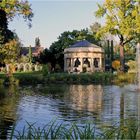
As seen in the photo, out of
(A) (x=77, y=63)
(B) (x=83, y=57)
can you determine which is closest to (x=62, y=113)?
(B) (x=83, y=57)

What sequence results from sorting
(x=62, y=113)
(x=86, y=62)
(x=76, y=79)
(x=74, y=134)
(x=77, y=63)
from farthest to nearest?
(x=77, y=63), (x=86, y=62), (x=76, y=79), (x=62, y=113), (x=74, y=134)

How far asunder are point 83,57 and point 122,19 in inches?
431

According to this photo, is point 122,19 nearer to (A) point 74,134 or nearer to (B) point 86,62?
(B) point 86,62

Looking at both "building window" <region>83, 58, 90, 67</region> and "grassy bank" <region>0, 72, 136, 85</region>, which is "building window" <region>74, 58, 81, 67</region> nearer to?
"building window" <region>83, 58, 90, 67</region>

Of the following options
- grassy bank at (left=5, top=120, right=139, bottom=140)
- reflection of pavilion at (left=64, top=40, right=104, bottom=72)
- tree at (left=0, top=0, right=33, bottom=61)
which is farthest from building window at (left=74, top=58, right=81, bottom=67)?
grassy bank at (left=5, top=120, right=139, bottom=140)

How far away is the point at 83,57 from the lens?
60.3 m

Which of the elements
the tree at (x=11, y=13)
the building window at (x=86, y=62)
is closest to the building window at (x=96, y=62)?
the building window at (x=86, y=62)

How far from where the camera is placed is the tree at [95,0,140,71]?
165ft

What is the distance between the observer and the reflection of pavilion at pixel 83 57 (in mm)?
59625

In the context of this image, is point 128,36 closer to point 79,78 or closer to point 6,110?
point 79,78

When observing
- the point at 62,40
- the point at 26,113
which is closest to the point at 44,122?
the point at 26,113

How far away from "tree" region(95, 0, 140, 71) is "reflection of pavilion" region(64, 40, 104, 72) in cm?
778

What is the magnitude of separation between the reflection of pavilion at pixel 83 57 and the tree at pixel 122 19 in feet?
25.5

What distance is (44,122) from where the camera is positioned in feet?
45.4
